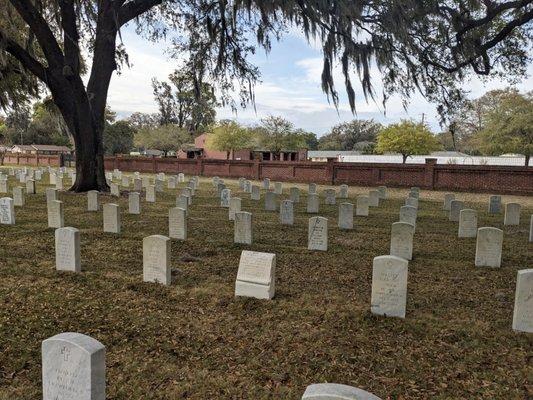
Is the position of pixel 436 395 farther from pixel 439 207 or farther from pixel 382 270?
pixel 439 207

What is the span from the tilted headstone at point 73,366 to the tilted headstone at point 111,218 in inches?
258

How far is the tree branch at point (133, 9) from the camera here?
1484 centimetres

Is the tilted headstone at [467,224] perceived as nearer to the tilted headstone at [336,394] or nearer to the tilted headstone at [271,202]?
the tilted headstone at [271,202]

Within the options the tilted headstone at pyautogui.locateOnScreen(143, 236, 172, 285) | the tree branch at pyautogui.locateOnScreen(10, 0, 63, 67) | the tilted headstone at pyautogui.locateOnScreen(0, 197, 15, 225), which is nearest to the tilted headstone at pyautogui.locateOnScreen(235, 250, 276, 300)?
the tilted headstone at pyautogui.locateOnScreen(143, 236, 172, 285)

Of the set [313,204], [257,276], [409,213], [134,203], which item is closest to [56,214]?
[134,203]

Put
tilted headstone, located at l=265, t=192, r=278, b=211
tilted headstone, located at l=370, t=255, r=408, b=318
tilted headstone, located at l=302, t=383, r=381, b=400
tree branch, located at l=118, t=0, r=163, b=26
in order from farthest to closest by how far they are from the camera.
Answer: tree branch, located at l=118, t=0, r=163, b=26, tilted headstone, located at l=265, t=192, r=278, b=211, tilted headstone, located at l=370, t=255, r=408, b=318, tilted headstone, located at l=302, t=383, r=381, b=400

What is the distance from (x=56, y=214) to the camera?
9.53m

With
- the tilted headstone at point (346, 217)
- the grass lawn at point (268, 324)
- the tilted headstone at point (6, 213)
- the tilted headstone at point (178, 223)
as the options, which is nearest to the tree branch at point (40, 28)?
the tilted headstone at point (6, 213)

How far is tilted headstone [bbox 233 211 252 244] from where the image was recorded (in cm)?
847

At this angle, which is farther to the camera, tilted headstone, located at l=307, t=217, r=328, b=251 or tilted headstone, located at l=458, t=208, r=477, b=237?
tilted headstone, located at l=458, t=208, r=477, b=237

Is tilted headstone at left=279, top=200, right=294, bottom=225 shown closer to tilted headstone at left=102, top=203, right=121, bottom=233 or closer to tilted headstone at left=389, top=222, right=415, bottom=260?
tilted headstone at left=389, top=222, right=415, bottom=260

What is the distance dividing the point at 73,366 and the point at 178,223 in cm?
617

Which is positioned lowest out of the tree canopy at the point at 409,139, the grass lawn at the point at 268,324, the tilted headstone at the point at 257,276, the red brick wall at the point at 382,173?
the grass lawn at the point at 268,324

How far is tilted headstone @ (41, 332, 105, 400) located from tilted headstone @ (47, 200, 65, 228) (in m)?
7.36
